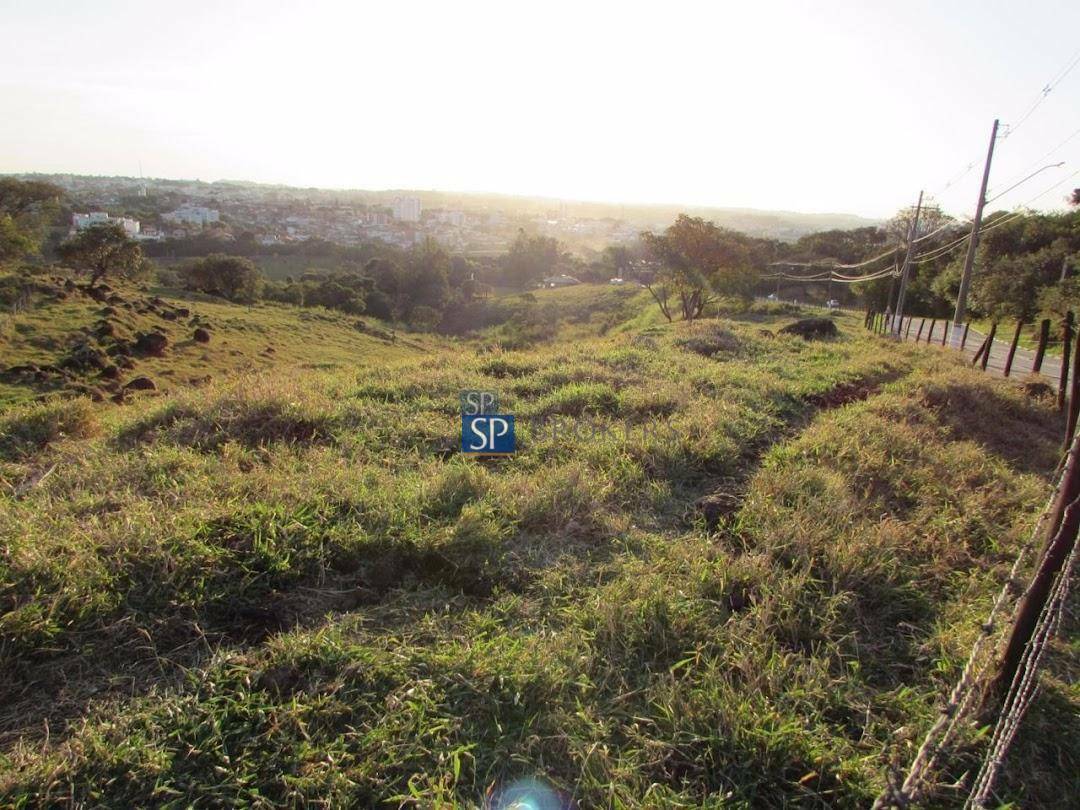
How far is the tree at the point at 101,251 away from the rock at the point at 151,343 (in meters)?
12.1

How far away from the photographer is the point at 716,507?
12.2 ft

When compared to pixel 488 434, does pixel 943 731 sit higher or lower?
lower

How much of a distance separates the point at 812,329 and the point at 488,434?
12784mm

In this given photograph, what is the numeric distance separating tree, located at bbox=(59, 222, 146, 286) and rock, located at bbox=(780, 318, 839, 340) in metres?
30.5

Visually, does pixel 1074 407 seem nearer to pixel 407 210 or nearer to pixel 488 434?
pixel 488 434

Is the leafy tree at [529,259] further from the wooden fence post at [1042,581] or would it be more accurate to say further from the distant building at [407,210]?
the distant building at [407,210]

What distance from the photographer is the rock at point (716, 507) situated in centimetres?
362

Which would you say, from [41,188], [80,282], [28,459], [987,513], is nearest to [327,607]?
[28,459]

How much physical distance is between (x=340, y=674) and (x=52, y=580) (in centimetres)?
127

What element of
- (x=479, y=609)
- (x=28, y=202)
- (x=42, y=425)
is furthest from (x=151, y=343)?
(x=28, y=202)

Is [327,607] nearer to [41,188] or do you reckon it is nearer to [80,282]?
[80,282]

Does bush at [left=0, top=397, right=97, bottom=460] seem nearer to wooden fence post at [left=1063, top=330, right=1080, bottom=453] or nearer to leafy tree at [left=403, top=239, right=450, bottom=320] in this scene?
wooden fence post at [left=1063, top=330, right=1080, bottom=453]

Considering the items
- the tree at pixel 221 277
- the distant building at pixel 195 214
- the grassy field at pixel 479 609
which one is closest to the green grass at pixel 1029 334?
the grassy field at pixel 479 609

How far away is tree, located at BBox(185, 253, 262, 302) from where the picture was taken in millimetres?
35438
